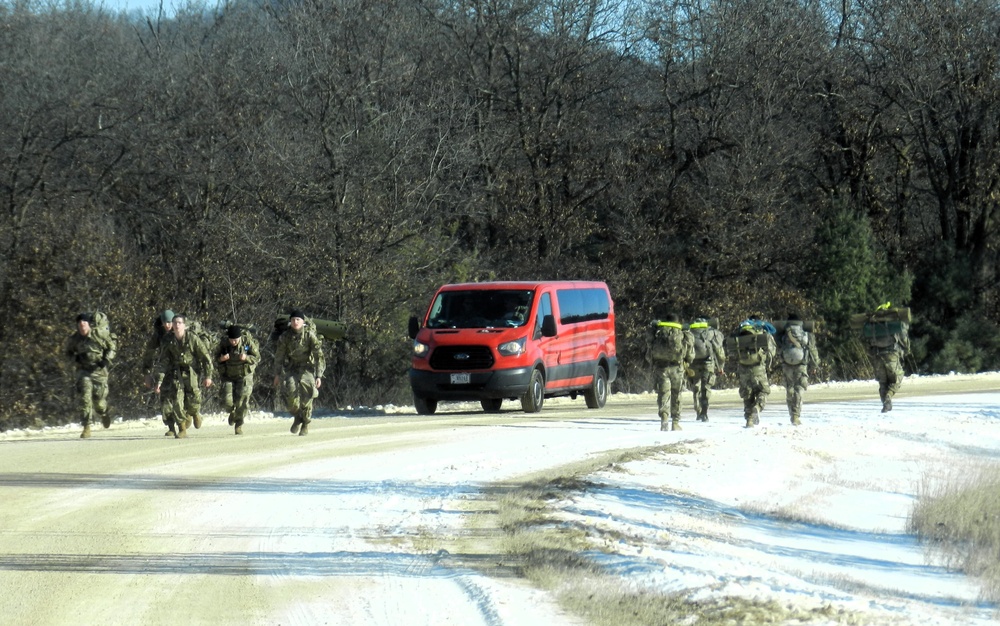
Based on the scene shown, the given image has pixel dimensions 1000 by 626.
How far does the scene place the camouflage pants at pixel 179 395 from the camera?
19578mm

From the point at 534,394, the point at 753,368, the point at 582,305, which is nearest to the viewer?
the point at 753,368

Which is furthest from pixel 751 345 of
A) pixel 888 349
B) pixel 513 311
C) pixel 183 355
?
pixel 183 355

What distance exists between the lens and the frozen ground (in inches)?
334

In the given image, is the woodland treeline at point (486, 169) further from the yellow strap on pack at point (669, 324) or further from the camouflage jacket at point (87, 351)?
the yellow strap on pack at point (669, 324)

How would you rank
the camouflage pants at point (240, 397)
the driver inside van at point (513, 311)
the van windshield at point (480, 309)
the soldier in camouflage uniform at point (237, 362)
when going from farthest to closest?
the van windshield at point (480, 309) → the driver inside van at point (513, 311) → the soldier in camouflage uniform at point (237, 362) → the camouflage pants at point (240, 397)

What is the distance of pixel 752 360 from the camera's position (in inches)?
830

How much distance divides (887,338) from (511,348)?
6041 mm

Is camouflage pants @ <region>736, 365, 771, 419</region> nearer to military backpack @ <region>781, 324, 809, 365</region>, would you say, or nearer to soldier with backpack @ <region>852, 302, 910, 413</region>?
military backpack @ <region>781, 324, 809, 365</region>

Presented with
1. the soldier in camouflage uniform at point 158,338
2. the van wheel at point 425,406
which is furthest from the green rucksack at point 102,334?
the van wheel at point 425,406

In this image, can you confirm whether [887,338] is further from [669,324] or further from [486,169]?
[486,169]

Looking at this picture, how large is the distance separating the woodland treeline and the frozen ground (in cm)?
1100

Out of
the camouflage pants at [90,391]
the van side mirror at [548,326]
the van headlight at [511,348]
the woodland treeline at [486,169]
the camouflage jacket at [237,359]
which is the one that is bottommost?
the camouflage pants at [90,391]

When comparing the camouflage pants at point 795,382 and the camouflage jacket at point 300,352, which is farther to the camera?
the camouflage pants at point 795,382

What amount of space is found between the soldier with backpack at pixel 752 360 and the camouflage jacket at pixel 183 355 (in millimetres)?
7591
